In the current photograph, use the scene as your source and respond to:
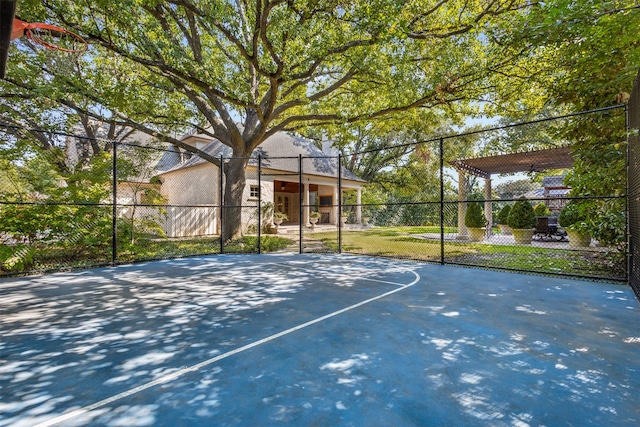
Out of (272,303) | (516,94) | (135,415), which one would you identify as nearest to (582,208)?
(516,94)

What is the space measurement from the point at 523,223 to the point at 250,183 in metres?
12.5

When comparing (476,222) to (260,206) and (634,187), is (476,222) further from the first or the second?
(260,206)

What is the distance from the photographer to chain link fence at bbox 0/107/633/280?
6.28 m

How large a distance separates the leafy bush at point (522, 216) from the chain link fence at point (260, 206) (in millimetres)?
50

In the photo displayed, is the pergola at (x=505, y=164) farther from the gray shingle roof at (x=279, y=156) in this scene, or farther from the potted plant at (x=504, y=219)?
the gray shingle roof at (x=279, y=156)

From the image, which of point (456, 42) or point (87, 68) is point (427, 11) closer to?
point (456, 42)

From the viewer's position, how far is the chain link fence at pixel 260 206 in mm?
6281

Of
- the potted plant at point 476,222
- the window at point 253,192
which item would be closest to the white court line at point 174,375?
the potted plant at point 476,222

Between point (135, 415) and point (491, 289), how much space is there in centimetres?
540

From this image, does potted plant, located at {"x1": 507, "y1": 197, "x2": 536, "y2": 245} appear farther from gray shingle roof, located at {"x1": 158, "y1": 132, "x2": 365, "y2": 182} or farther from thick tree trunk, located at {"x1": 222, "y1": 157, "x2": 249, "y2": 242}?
thick tree trunk, located at {"x1": 222, "y1": 157, "x2": 249, "y2": 242}

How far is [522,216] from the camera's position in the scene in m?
11.7

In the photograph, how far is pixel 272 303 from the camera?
4.45m

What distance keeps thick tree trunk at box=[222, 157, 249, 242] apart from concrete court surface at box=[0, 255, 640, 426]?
6.13 meters

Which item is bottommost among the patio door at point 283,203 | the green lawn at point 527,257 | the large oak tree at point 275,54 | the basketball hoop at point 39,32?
the green lawn at point 527,257
